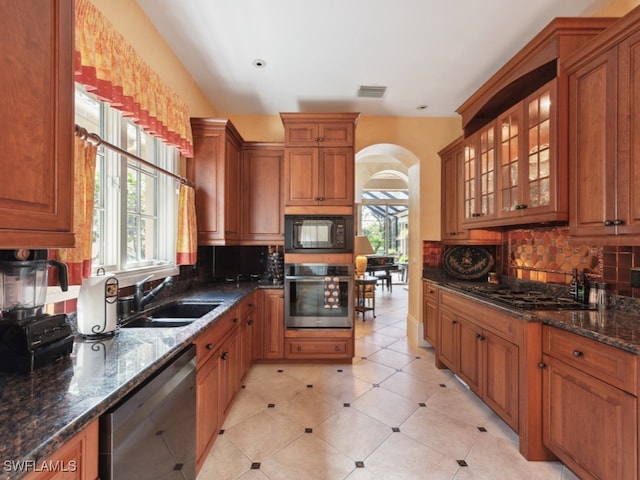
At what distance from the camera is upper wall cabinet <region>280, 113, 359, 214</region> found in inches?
116

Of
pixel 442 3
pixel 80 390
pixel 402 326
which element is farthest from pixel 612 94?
pixel 402 326

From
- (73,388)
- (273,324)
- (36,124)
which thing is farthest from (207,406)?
(36,124)

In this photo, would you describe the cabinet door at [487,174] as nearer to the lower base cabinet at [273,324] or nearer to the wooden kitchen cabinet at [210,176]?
the lower base cabinet at [273,324]

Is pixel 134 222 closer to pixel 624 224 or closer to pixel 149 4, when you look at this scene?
pixel 149 4

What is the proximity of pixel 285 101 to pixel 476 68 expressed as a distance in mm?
1977

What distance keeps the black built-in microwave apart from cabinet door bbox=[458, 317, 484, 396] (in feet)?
4.20

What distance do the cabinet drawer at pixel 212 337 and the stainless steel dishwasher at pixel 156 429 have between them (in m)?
0.11

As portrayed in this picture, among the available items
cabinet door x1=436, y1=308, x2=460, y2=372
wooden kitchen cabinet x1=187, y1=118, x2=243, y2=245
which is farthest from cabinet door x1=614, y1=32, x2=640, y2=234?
wooden kitchen cabinet x1=187, y1=118, x2=243, y2=245

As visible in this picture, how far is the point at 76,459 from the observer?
2.48 feet

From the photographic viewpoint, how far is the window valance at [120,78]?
139 centimetres

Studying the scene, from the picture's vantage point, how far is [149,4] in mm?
1928

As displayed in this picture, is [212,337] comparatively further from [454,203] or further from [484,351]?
[454,203]

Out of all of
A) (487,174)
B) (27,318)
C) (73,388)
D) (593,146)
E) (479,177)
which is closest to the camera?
(73,388)

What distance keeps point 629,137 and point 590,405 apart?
4.61 feet
